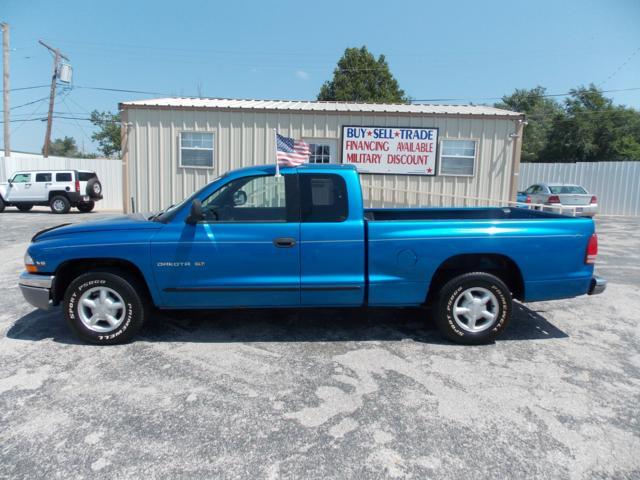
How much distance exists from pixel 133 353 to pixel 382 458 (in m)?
2.56

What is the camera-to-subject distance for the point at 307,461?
2590mm

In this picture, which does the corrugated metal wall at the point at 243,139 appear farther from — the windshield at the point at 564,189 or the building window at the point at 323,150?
the windshield at the point at 564,189

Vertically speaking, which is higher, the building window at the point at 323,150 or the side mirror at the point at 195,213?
the building window at the point at 323,150

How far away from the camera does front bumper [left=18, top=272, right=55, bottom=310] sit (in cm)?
414

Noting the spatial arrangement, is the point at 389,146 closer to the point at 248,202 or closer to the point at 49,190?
the point at 248,202

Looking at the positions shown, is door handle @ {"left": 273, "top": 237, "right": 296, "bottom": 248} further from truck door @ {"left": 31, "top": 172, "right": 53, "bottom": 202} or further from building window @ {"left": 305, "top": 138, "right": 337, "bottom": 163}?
truck door @ {"left": 31, "top": 172, "right": 53, "bottom": 202}

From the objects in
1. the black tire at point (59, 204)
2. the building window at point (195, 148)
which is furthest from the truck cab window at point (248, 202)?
the black tire at point (59, 204)

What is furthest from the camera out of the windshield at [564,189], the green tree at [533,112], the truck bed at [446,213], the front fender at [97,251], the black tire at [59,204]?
the green tree at [533,112]

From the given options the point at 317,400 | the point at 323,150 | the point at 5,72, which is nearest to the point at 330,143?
the point at 323,150

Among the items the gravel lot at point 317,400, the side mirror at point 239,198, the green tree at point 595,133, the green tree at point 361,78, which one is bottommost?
the gravel lot at point 317,400

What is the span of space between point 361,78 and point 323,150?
89.5ft

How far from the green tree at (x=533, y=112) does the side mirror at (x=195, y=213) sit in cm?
4365

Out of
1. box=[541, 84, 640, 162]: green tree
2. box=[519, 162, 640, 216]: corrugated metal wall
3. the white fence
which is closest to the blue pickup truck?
box=[519, 162, 640, 216]: corrugated metal wall

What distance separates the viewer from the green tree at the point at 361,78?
3584 cm
